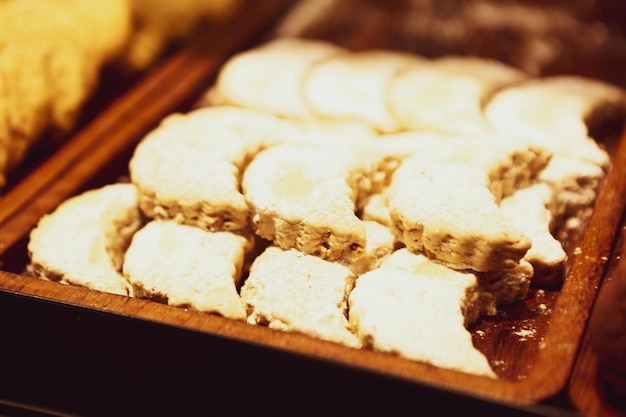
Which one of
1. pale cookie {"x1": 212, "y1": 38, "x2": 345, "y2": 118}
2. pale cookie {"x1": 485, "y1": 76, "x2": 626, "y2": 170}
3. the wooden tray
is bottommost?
the wooden tray

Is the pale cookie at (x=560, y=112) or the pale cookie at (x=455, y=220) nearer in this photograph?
the pale cookie at (x=455, y=220)

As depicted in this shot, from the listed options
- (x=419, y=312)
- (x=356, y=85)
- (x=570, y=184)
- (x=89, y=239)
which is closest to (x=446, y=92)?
(x=356, y=85)

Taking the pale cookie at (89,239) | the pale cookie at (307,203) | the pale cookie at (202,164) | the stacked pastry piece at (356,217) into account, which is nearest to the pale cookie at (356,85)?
the stacked pastry piece at (356,217)

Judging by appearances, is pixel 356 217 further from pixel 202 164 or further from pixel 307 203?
pixel 202 164

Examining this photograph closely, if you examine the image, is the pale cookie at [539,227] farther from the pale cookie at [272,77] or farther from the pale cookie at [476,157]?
the pale cookie at [272,77]

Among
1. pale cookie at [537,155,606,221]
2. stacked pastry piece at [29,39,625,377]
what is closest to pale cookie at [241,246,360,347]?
stacked pastry piece at [29,39,625,377]

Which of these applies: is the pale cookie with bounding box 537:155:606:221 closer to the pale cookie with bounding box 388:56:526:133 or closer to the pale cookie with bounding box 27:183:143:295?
the pale cookie with bounding box 388:56:526:133
